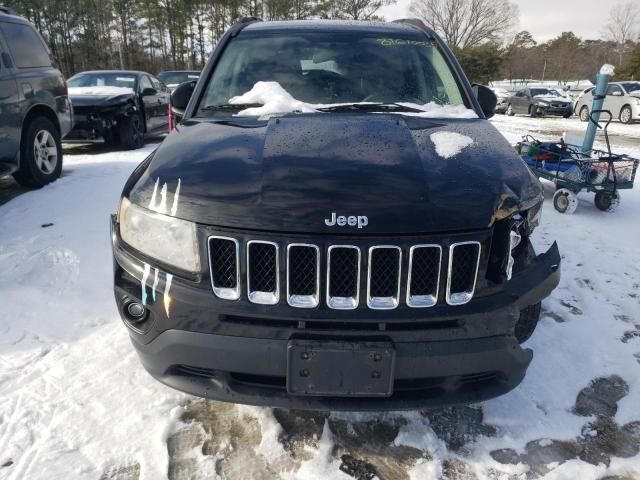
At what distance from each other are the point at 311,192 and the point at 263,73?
1.53m

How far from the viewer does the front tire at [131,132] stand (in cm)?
838

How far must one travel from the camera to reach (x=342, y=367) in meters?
1.62

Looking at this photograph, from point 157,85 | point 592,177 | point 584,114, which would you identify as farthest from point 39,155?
point 584,114

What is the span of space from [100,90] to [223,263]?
856 cm

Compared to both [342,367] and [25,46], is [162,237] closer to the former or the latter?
[342,367]

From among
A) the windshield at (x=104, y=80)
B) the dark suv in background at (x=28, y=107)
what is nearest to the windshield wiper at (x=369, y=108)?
the dark suv in background at (x=28, y=107)

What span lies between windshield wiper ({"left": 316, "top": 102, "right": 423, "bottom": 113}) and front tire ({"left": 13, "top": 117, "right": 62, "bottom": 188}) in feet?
14.1

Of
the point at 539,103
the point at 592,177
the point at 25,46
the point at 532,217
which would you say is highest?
the point at 25,46

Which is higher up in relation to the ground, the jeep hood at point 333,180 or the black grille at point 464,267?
the jeep hood at point 333,180

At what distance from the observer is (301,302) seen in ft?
5.35

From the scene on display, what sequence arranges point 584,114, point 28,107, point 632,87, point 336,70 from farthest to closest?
1. point 632,87
2. point 584,114
3. point 28,107
4. point 336,70

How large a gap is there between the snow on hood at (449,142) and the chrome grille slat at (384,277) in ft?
1.96

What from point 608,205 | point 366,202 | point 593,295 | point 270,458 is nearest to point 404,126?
point 366,202

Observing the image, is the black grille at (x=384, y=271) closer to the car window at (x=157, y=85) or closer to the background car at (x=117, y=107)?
the background car at (x=117, y=107)
